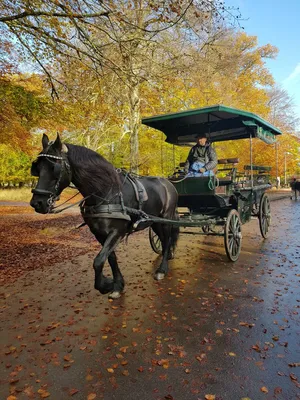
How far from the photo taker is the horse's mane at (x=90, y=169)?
4059mm

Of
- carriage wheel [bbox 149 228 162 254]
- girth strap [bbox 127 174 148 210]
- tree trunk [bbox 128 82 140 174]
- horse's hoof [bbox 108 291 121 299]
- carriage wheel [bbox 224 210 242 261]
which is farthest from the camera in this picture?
tree trunk [bbox 128 82 140 174]

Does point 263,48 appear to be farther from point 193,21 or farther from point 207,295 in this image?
point 207,295

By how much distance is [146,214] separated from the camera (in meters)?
4.95

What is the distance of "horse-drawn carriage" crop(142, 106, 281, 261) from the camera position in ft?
21.3

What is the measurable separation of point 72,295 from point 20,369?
76.2 inches

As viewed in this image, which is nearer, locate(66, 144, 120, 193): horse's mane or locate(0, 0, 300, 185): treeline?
locate(66, 144, 120, 193): horse's mane

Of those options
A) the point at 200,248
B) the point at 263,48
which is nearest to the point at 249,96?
the point at 263,48

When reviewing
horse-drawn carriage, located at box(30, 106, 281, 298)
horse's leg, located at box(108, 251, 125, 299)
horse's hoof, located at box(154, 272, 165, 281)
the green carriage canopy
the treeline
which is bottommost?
horse's hoof, located at box(154, 272, 165, 281)

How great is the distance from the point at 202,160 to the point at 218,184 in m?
Result: 0.80

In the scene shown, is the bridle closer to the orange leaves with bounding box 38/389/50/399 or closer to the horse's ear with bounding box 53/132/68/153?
the horse's ear with bounding box 53/132/68/153

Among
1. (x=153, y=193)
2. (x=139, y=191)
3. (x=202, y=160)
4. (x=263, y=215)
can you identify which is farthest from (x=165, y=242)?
(x=263, y=215)

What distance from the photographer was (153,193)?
5.43m

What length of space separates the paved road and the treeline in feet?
16.0

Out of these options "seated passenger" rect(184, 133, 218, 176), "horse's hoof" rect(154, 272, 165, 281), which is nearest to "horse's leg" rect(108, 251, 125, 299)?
"horse's hoof" rect(154, 272, 165, 281)
